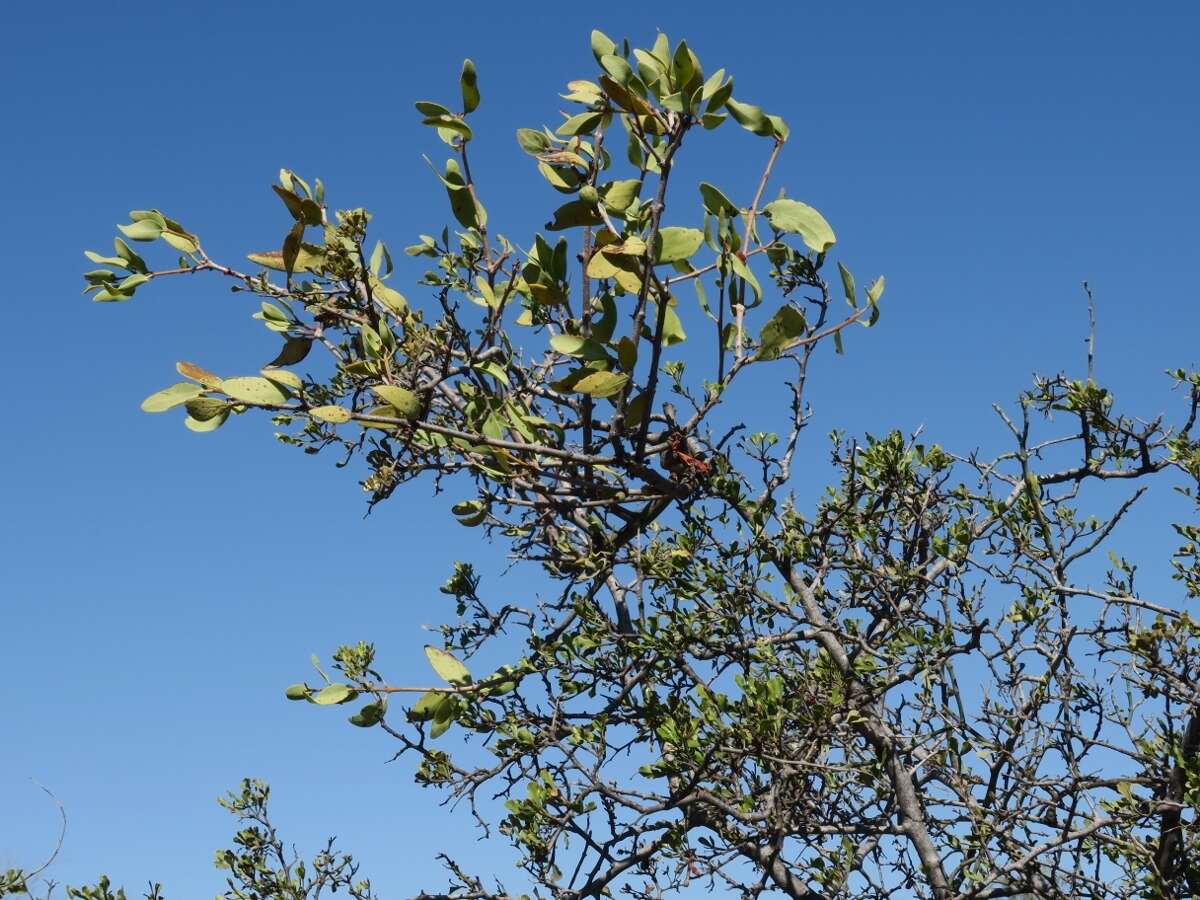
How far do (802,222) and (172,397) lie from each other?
1.38 metres

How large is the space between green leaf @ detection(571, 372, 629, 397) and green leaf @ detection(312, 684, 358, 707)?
3.59 ft

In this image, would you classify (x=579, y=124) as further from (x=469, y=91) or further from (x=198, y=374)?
(x=198, y=374)

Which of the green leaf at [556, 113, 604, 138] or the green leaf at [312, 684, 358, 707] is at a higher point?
the green leaf at [556, 113, 604, 138]

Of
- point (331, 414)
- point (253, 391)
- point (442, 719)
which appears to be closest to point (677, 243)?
point (331, 414)

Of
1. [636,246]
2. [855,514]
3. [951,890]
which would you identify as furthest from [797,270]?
[951,890]

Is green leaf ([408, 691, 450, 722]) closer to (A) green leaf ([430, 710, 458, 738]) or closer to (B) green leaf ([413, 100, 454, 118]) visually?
(A) green leaf ([430, 710, 458, 738])

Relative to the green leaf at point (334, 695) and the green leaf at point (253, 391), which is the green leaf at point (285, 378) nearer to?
the green leaf at point (253, 391)

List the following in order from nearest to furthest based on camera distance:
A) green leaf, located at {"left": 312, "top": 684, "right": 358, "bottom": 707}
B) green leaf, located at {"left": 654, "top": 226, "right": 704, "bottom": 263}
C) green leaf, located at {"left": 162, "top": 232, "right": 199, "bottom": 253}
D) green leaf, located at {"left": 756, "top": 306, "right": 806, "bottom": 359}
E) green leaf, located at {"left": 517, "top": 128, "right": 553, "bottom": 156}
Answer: green leaf, located at {"left": 654, "top": 226, "right": 704, "bottom": 263} < green leaf, located at {"left": 756, "top": 306, "right": 806, "bottom": 359} < green leaf, located at {"left": 517, "top": 128, "right": 553, "bottom": 156} < green leaf, located at {"left": 162, "top": 232, "right": 199, "bottom": 253} < green leaf, located at {"left": 312, "top": 684, "right": 358, "bottom": 707}

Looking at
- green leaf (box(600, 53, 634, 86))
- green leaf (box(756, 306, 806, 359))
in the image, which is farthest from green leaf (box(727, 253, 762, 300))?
green leaf (box(600, 53, 634, 86))

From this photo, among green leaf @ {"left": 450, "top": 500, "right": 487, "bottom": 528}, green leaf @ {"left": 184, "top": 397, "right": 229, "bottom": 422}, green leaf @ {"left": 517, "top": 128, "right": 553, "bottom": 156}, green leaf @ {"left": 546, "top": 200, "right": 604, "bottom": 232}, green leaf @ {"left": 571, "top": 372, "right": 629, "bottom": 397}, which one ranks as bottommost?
green leaf @ {"left": 184, "top": 397, "right": 229, "bottom": 422}

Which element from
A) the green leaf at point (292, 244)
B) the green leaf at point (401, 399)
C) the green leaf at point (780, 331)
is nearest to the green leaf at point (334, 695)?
the green leaf at point (401, 399)

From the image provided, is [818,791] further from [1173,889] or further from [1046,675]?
[1173,889]

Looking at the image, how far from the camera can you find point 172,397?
2.53 metres

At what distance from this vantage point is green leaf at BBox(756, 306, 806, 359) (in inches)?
97.7
